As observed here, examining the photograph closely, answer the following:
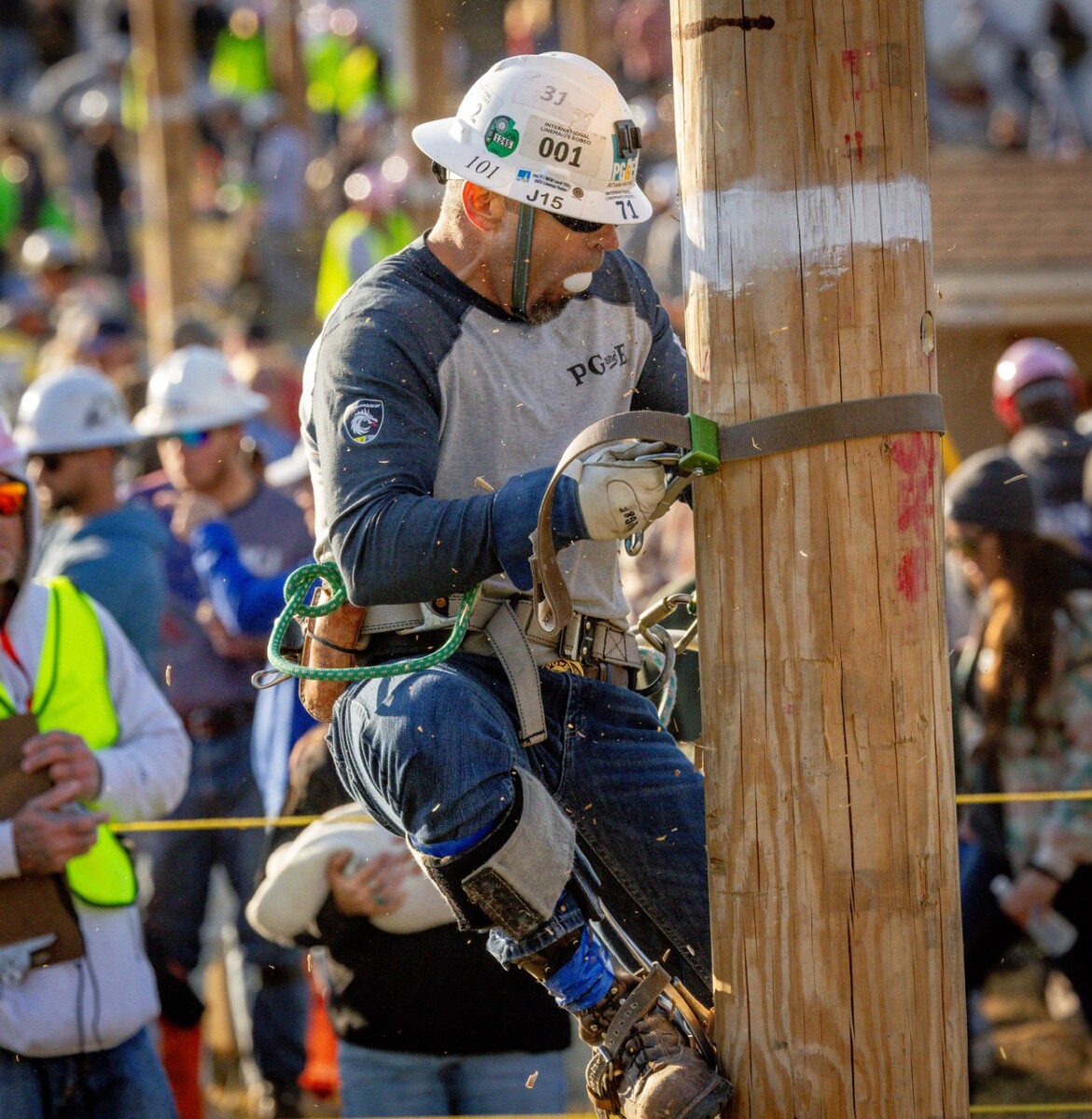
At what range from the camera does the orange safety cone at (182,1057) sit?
16.6 ft

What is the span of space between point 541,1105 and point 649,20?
929 cm

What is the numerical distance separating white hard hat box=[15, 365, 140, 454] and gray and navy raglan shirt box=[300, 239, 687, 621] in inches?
111

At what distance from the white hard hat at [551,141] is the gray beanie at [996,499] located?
2618 mm

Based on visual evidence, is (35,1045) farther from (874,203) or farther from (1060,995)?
(1060,995)

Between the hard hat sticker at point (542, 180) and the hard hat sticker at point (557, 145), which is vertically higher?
the hard hat sticker at point (557, 145)

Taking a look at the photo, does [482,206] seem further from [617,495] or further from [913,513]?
[913,513]

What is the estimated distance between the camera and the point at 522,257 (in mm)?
2955

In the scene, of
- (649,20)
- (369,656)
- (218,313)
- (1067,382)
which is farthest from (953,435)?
(218,313)

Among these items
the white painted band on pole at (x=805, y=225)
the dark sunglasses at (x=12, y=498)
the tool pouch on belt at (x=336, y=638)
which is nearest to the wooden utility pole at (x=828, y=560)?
the white painted band on pole at (x=805, y=225)

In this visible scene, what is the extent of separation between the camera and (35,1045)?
3713 mm

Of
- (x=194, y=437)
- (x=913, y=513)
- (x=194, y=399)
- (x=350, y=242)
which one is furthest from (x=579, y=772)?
(x=350, y=242)

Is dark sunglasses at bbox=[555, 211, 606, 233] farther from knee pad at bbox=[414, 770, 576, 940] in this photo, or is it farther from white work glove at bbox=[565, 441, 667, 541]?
knee pad at bbox=[414, 770, 576, 940]

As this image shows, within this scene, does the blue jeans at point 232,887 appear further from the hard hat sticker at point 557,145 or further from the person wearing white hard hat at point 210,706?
the hard hat sticker at point 557,145

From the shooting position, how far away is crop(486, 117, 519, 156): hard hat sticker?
292 cm
